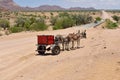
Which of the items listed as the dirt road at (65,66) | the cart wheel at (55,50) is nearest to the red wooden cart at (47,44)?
the cart wheel at (55,50)

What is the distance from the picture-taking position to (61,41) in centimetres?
2586

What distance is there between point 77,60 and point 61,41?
15.1ft

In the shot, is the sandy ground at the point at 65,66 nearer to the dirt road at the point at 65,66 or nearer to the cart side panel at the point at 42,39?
the dirt road at the point at 65,66

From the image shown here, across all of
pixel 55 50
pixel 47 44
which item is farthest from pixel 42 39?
pixel 55 50

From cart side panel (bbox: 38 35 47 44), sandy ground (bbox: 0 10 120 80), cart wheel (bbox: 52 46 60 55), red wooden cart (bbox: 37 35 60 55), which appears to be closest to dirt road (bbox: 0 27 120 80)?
sandy ground (bbox: 0 10 120 80)

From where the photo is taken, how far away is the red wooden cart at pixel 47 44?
2444cm

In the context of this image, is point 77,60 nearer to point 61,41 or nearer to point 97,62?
point 97,62

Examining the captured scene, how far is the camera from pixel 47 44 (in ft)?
80.5

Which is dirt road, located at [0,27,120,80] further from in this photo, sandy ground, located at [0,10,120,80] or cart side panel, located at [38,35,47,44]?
cart side panel, located at [38,35,47,44]

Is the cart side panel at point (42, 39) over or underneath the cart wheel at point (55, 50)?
over

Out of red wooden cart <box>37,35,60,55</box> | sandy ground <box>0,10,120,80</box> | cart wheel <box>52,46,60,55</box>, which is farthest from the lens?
cart wheel <box>52,46,60,55</box>

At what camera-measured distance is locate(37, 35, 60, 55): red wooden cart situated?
80.2 feet

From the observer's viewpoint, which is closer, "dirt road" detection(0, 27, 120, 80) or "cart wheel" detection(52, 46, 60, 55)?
"dirt road" detection(0, 27, 120, 80)

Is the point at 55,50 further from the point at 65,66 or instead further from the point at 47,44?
the point at 65,66
